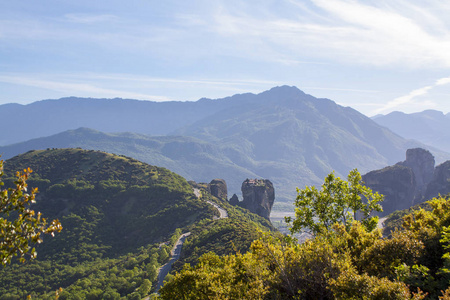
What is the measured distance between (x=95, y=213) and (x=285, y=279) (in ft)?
350

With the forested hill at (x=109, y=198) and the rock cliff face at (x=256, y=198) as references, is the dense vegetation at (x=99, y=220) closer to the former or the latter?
the forested hill at (x=109, y=198)

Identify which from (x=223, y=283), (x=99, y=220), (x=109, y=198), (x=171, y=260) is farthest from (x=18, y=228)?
(x=109, y=198)

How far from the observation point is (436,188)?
533 ft

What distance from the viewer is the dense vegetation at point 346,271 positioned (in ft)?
42.3

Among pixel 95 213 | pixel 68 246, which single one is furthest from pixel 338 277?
pixel 95 213

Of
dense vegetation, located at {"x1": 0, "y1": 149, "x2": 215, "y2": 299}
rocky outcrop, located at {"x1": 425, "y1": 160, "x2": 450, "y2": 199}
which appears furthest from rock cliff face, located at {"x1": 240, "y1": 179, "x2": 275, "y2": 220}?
rocky outcrop, located at {"x1": 425, "y1": 160, "x2": 450, "y2": 199}

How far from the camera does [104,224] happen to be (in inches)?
4102

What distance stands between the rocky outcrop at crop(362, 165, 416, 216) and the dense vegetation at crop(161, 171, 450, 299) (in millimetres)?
176379

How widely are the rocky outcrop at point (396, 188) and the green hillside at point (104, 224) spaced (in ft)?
299

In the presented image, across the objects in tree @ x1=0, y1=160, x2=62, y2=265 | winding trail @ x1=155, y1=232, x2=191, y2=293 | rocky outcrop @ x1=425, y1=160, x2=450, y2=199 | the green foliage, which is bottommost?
winding trail @ x1=155, y1=232, x2=191, y2=293

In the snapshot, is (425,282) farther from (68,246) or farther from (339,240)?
(68,246)

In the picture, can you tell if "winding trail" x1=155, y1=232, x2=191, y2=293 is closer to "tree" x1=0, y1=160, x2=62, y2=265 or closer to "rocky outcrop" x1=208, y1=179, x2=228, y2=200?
"tree" x1=0, y1=160, x2=62, y2=265

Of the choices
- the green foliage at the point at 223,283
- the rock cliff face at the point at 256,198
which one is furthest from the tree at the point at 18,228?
the rock cliff face at the point at 256,198

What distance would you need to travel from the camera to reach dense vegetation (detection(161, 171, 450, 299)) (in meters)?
12.9
